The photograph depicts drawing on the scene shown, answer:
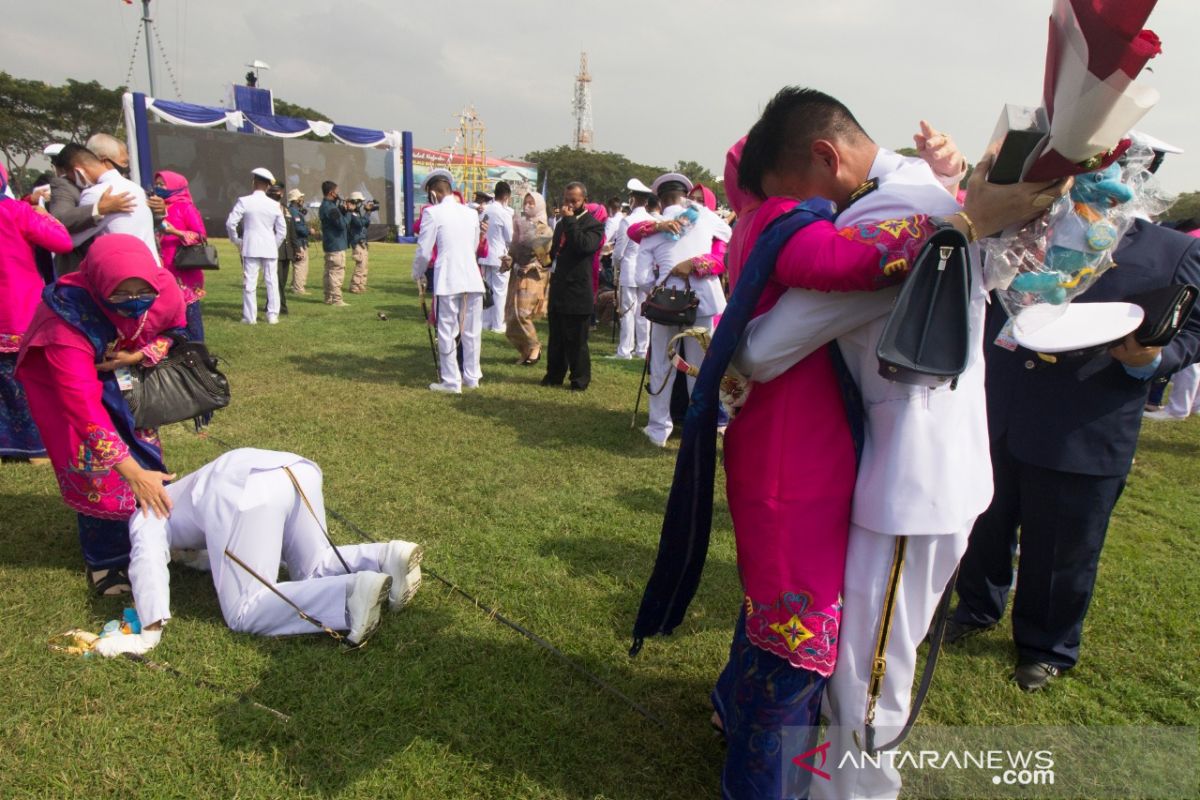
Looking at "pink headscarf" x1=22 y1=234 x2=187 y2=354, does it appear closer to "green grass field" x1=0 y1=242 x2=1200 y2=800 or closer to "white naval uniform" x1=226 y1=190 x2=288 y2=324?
"green grass field" x1=0 y1=242 x2=1200 y2=800

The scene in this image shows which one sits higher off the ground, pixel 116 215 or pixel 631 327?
pixel 116 215

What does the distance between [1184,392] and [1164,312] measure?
530cm

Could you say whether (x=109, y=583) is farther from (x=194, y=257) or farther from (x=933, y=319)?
(x=194, y=257)

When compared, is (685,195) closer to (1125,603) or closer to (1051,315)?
(1125,603)

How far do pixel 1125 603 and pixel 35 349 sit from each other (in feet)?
17.0

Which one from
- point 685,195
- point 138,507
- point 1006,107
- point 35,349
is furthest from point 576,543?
point 685,195

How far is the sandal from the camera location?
326 cm

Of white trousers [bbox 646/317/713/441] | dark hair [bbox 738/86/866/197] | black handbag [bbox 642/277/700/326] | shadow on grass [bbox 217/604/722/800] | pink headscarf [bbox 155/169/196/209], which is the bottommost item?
→ shadow on grass [bbox 217/604/722/800]

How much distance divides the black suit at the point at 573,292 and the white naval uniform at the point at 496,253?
7.24 ft

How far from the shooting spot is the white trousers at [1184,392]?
20.4 feet

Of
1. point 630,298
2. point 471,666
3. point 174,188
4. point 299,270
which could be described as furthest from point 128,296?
point 299,270

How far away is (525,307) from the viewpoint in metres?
8.32

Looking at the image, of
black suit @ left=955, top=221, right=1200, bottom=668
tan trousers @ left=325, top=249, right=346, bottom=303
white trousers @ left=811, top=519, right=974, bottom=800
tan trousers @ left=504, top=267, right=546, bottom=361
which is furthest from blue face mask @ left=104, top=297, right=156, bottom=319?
tan trousers @ left=325, top=249, right=346, bottom=303

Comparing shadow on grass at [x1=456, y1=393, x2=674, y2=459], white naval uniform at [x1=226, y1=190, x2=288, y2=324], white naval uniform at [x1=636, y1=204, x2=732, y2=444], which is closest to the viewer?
white naval uniform at [x1=636, y1=204, x2=732, y2=444]
